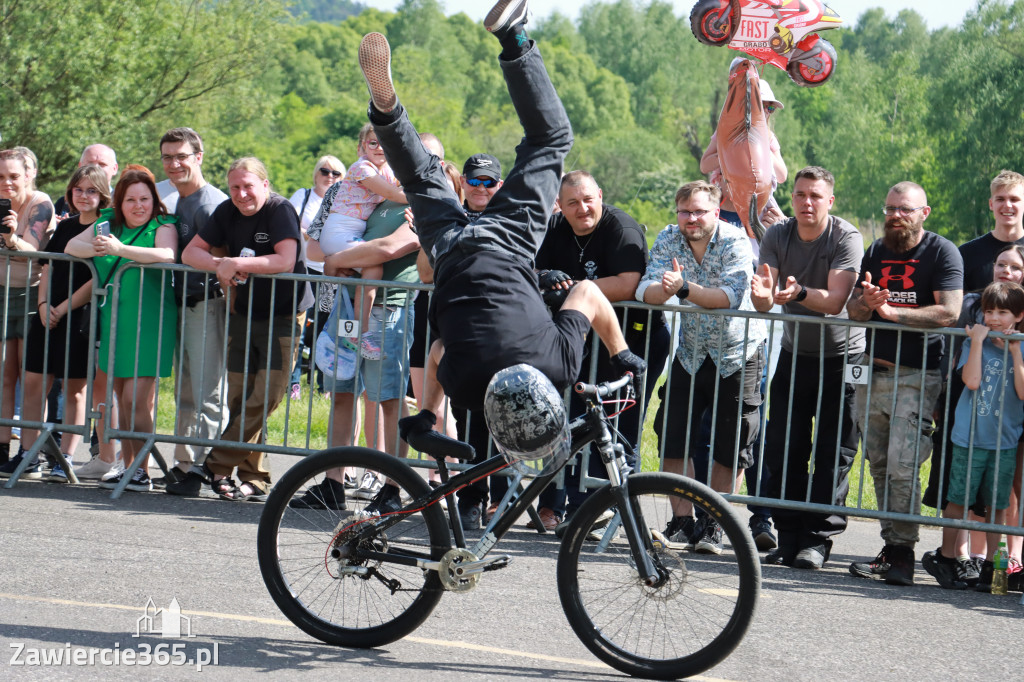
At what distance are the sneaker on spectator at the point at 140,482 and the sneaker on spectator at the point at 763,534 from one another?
3.83m

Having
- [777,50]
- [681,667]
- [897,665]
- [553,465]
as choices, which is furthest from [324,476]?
[777,50]

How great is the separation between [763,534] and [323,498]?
10.1ft

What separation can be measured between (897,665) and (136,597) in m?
3.27

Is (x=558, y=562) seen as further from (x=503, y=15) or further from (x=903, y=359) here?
(x=903, y=359)

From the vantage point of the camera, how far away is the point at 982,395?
262 inches

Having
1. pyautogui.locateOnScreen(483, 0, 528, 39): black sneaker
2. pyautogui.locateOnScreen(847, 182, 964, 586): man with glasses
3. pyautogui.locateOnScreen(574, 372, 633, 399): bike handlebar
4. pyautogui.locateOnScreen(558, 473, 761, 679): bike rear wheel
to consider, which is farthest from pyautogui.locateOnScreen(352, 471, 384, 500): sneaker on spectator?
pyautogui.locateOnScreen(847, 182, 964, 586): man with glasses

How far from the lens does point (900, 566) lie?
6.66 metres

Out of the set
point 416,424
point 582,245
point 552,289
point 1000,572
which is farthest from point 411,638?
point 1000,572

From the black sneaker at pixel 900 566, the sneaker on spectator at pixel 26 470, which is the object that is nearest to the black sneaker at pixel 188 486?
the sneaker on spectator at pixel 26 470

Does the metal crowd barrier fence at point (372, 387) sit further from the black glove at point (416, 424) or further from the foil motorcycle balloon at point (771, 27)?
the black glove at point (416, 424)

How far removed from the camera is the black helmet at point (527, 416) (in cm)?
461

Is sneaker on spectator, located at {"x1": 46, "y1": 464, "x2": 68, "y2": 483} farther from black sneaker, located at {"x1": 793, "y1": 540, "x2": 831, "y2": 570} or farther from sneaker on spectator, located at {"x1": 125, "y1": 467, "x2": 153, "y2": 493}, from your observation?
black sneaker, located at {"x1": 793, "y1": 540, "x2": 831, "y2": 570}

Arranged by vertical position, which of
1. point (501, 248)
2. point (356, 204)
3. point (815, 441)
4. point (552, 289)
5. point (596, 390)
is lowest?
point (815, 441)

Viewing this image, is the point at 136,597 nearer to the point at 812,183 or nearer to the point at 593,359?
the point at 593,359
